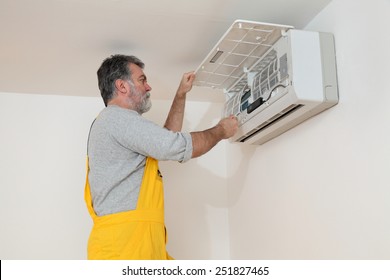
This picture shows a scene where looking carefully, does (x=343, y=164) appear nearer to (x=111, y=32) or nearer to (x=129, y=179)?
(x=129, y=179)

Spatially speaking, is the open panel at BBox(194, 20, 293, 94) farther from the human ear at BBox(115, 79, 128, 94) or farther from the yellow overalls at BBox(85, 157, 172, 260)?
the yellow overalls at BBox(85, 157, 172, 260)

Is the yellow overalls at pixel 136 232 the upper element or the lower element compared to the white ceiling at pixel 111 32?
lower

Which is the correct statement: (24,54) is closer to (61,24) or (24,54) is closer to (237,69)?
(61,24)

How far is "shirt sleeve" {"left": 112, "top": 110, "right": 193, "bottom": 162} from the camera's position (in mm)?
1611

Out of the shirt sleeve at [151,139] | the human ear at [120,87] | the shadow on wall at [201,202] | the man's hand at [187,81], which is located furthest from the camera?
the shadow on wall at [201,202]

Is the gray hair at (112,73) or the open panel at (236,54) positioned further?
the gray hair at (112,73)

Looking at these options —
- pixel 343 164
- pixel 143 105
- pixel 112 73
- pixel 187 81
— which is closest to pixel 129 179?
pixel 143 105

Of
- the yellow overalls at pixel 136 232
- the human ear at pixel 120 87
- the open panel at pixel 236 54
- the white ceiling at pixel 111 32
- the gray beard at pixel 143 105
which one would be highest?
the white ceiling at pixel 111 32

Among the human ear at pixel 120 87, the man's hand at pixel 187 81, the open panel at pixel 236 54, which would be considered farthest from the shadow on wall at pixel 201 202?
the human ear at pixel 120 87

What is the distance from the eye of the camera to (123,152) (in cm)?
170

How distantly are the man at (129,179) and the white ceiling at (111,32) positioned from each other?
1.21ft

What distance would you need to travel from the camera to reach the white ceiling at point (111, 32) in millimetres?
1753

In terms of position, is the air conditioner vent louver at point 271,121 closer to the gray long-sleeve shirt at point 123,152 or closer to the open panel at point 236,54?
the open panel at point 236,54

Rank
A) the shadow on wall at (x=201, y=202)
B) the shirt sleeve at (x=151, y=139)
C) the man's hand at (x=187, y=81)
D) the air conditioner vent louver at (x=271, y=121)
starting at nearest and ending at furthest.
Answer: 1. the shirt sleeve at (x=151, y=139)
2. the air conditioner vent louver at (x=271, y=121)
3. the man's hand at (x=187, y=81)
4. the shadow on wall at (x=201, y=202)
